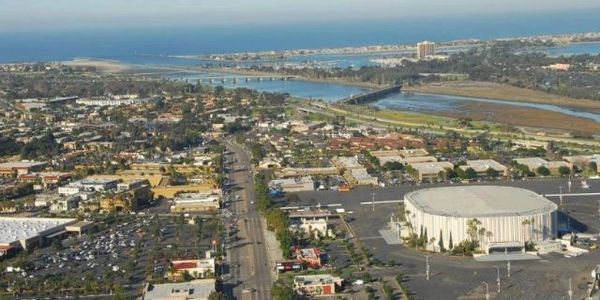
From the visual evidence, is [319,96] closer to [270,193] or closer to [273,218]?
[270,193]

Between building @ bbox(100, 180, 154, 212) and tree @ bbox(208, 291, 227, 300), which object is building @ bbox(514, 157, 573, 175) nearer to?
building @ bbox(100, 180, 154, 212)

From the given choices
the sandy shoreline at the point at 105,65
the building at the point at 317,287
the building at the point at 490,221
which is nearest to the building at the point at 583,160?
the building at the point at 490,221

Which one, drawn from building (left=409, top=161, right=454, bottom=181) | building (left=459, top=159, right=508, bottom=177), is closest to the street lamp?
building (left=409, top=161, right=454, bottom=181)

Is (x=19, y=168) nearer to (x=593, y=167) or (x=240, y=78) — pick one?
(x=593, y=167)

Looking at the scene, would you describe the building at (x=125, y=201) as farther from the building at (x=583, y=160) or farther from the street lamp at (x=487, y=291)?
the building at (x=583, y=160)

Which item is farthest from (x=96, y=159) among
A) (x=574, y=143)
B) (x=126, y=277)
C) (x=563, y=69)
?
(x=563, y=69)
